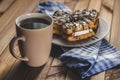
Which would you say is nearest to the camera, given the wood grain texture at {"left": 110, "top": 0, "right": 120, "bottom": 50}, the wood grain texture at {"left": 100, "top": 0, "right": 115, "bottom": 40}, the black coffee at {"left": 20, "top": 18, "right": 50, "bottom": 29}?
the black coffee at {"left": 20, "top": 18, "right": 50, "bottom": 29}

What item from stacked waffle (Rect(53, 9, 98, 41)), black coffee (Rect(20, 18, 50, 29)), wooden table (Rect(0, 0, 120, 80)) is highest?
black coffee (Rect(20, 18, 50, 29))

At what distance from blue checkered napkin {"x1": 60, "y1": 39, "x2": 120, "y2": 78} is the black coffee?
0.28ft

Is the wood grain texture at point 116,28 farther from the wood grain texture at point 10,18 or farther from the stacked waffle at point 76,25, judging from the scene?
the wood grain texture at point 10,18

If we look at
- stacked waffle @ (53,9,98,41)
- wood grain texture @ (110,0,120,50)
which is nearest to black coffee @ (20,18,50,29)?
stacked waffle @ (53,9,98,41)

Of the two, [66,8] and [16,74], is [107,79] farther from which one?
[66,8]

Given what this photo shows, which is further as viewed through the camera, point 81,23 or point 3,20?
point 3,20

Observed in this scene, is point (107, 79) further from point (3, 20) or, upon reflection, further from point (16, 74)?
point (3, 20)

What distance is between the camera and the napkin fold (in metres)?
0.56

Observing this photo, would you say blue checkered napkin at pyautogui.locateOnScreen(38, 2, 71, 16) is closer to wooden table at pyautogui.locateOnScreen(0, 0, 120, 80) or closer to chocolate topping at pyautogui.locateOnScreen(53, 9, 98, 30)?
wooden table at pyautogui.locateOnScreen(0, 0, 120, 80)

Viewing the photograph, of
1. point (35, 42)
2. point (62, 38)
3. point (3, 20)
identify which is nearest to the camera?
point (35, 42)

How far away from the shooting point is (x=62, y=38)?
0.65 metres

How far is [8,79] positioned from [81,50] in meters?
0.19

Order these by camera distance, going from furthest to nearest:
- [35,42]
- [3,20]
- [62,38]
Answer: [3,20], [62,38], [35,42]

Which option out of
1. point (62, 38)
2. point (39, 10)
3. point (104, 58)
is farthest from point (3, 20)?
point (104, 58)
